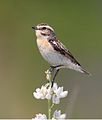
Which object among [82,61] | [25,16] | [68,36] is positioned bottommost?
[82,61]

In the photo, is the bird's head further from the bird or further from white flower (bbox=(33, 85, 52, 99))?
white flower (bbox=(33, 85, 52, 99))

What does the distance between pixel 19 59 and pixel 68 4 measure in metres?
3.35

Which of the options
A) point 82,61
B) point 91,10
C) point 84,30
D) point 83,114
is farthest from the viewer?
point 91,10

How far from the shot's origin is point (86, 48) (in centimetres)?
1180

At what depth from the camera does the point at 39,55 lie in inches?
426

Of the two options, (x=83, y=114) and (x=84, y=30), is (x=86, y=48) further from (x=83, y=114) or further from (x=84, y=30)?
(x=83, y=114)

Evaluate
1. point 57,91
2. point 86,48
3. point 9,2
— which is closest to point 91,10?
point 9,2

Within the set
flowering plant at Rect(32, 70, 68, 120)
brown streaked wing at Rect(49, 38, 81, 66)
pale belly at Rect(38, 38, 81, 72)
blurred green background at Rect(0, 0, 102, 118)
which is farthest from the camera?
blurred green background at Rect(0, 0, 102, 118)

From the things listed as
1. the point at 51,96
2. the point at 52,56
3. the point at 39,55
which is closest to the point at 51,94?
the point at 51,96

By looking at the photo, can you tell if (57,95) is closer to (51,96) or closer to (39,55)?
(51,96)

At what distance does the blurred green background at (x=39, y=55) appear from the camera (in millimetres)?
8727

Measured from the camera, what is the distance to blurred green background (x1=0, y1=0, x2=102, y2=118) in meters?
8.73

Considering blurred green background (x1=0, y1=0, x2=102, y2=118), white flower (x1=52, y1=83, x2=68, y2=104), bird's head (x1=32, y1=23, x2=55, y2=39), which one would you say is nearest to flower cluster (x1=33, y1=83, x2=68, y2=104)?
white flower (x1=52, y1=83, x2=68, y2=104)

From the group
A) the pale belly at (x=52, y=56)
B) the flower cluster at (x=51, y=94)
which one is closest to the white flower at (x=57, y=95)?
the flower cluster at (x=51, y=94)
